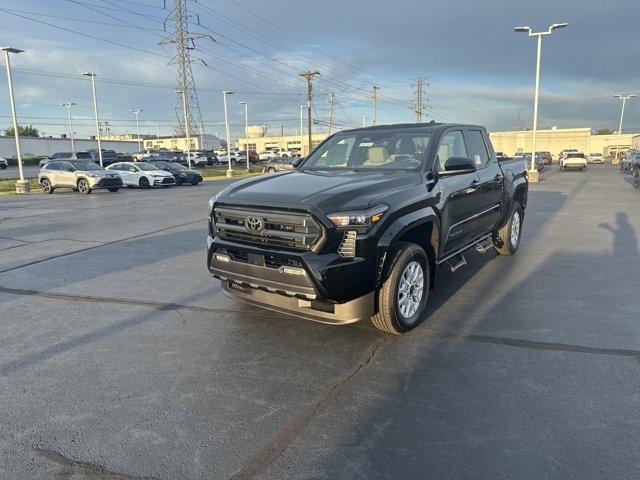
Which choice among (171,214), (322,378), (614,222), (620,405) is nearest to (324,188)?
(322,378)

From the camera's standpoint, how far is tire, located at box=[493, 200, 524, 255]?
768 cm

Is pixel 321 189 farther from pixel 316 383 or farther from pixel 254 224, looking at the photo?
pixel 316 383

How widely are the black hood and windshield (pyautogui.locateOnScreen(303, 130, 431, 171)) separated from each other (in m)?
0.30

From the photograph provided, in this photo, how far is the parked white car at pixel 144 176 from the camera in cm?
2700

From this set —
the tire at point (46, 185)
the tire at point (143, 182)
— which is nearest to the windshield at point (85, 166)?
the tire at point (46, 185)

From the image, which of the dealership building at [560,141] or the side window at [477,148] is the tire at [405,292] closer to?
the side window at [477,148]

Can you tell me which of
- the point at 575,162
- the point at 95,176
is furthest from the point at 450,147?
the point at 575,162

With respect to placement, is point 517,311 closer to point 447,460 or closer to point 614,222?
point 447,460

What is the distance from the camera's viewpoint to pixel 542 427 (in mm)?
3074

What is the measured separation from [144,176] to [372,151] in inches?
935

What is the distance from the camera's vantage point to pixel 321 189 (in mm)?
4426

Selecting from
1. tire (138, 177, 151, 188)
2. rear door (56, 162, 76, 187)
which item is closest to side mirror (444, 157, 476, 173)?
rear door (56, 162, 76, 187)

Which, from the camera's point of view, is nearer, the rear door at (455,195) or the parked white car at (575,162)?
the rear door at (455,195)

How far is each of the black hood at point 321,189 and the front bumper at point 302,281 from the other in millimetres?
427
